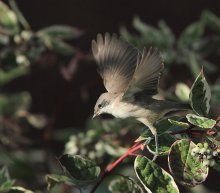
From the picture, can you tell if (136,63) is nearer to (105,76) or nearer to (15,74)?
(105,76)

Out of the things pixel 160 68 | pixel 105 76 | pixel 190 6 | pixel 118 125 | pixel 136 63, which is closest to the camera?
pixel 160 68

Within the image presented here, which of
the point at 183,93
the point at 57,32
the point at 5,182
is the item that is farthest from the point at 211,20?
the point at 5,182

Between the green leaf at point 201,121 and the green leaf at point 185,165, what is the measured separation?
→ 2.7 inches

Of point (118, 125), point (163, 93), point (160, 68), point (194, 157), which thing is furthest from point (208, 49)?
point (194, 157)

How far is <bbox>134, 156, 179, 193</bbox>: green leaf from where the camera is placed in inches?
52.5

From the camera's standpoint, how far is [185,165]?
4.30 feet

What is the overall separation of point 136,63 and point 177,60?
2.62ft

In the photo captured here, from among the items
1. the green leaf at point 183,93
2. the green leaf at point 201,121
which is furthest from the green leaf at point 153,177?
the green leaf at point 183,93

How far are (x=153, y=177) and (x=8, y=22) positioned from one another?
38.2 inches

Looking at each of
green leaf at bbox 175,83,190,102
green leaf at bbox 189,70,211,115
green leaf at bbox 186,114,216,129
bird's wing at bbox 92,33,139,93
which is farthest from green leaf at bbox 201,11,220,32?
green leaf at bbox 186,114,216,129

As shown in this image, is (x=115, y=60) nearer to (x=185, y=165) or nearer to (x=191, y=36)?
(x=185, y=165)

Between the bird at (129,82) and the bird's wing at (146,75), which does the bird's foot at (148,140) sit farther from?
the bird's wing at (146,75)

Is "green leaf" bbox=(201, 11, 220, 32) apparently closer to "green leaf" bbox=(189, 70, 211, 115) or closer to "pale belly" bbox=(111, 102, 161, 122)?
"pale belly" bbox=(111, 102, 161, 122)

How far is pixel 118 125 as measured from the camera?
7.03 feet
